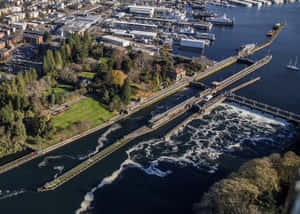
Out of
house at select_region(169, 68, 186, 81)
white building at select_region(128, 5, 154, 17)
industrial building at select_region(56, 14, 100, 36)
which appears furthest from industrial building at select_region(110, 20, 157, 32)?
house at select_region(169, 68, 186, 81)

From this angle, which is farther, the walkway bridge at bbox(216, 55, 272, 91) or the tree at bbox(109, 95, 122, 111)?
the walkway bridge at bbox(216, 55, 272, 91)

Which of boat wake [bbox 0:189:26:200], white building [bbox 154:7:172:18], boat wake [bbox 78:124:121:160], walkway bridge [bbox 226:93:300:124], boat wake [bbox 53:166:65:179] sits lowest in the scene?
boat wake [bbox 0:189:26:200]

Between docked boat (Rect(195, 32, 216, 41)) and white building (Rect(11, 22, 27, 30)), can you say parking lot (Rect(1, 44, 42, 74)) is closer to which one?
white building (Rect(11, 22, 27, 30))

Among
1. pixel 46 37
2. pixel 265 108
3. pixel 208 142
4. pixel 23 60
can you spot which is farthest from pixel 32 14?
pixel 208 142

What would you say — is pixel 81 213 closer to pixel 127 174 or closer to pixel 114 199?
pixel 114 199

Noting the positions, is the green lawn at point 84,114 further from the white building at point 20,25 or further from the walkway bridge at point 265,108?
the white building at point 20,25

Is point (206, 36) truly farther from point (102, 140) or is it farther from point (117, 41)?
point (102, 140)

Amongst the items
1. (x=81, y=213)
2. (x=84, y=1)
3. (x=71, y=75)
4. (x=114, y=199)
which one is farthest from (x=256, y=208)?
(x=84, y=1)
